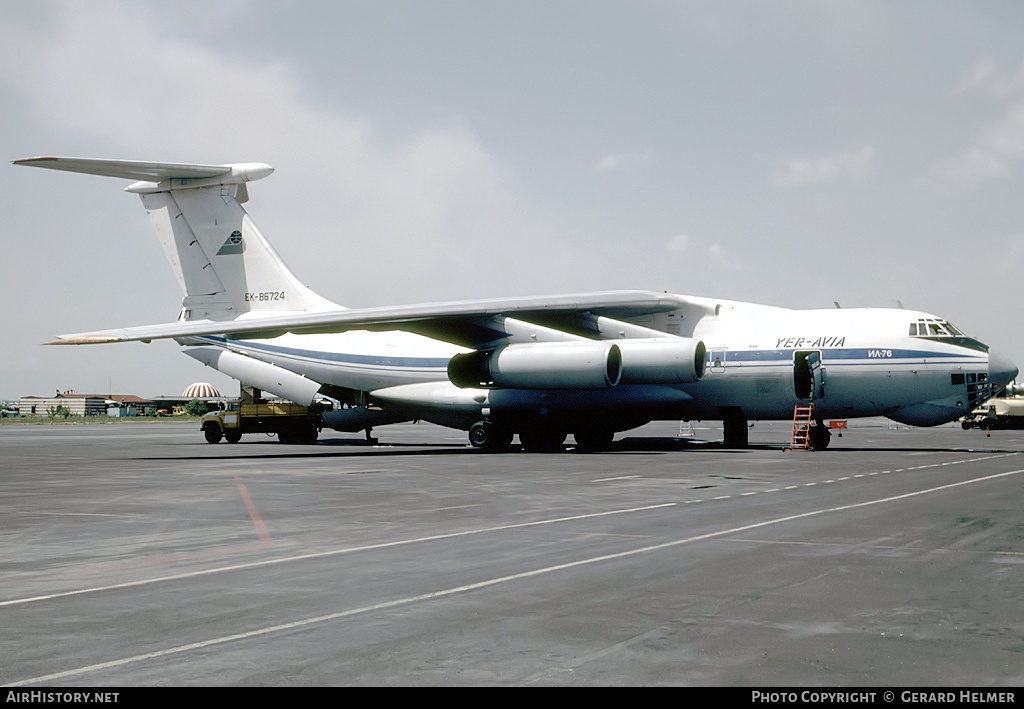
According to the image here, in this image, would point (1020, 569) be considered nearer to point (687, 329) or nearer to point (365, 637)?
Result: point (365, 637)

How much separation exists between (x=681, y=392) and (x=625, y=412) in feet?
5.51

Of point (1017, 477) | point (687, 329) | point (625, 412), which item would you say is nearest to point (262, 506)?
point (1017, 477)

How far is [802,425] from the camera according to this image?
1061 inches

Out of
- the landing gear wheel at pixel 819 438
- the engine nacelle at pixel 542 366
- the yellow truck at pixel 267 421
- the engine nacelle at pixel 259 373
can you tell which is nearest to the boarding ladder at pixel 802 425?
Result: the landing gear wheel at pixel 819 438

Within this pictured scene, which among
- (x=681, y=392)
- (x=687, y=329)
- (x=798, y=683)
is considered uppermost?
(x=687, y=329)

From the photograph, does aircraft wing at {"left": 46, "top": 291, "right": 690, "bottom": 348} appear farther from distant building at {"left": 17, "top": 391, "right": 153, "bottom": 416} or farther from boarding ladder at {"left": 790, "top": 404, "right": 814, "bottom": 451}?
distant building at {"left": 17, "top": 391, "right": 153, "bottom": 416}

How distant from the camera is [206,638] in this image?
18.5 ft

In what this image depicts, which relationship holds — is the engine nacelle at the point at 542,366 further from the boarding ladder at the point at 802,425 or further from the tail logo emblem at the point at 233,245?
the tail logo emblem at the point at 233,245

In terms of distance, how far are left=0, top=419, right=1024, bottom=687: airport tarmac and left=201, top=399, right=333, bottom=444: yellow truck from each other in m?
21.9

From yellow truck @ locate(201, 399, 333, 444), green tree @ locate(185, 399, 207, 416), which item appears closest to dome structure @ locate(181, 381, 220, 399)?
→ green tree @ locate(185, 399, 207, 416)

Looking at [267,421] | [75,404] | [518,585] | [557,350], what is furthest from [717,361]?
[75,404]

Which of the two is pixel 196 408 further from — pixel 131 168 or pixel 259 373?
pixel 131 168

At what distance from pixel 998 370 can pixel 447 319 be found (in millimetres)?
14510

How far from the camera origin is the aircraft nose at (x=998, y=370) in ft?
82.4
